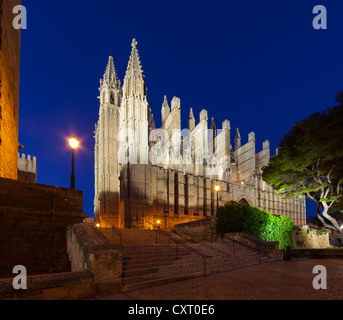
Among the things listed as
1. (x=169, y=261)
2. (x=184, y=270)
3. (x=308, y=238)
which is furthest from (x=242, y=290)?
(x=308, y=238)

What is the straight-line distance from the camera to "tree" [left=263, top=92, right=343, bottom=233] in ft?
46.5

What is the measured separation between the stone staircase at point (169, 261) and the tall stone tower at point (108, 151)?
61.3 ft

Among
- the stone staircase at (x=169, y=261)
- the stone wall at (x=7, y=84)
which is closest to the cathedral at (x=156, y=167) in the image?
the stone staircase at (x=169, y=261)

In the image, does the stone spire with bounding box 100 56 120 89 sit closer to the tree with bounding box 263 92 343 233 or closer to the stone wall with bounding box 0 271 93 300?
the tree with bounding box 263 92 343 233

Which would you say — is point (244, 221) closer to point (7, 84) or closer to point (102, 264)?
point (102, 264)

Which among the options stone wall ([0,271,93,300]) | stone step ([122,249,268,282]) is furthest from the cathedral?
stone wall ([0,271,93,300])

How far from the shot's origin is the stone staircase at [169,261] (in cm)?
672

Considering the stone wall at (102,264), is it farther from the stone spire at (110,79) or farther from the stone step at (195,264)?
the stone spire at (110,79)

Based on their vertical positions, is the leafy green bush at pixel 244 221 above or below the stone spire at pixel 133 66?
below

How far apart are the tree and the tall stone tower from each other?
1869cm

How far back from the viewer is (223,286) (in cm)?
627
